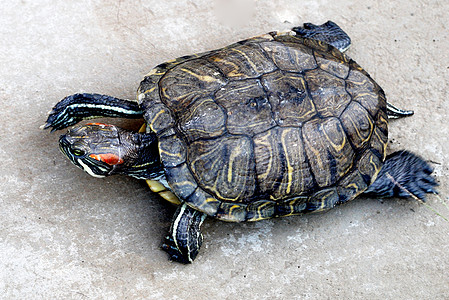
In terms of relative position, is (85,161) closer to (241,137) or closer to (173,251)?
(173,251)

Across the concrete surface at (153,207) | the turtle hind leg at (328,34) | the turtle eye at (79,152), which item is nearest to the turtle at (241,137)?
the turtle eye at (79,152)

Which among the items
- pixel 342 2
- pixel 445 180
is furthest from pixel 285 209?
pixel 342 2

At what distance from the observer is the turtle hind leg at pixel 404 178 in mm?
4602

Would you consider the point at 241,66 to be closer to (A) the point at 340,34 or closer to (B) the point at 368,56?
(A) the point at 340,34

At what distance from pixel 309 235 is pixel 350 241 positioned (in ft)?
1.43

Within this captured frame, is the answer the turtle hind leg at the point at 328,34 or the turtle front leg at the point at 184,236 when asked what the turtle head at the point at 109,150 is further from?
the turtle hind leg at the point at 328,34

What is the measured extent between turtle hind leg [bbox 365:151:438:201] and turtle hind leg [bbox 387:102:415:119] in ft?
1.86

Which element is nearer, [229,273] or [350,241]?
[229,273]

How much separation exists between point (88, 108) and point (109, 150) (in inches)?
31.5

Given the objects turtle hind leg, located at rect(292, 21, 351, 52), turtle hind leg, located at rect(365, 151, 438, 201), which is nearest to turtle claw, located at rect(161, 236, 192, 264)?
turtle hind leg, located at rect(365, 151, 438, 201)

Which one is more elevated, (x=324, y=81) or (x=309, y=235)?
(x=324, y=81)

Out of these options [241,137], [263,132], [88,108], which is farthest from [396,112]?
[88,108]

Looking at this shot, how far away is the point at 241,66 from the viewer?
4.24 m

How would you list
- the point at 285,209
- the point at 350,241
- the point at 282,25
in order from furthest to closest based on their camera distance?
the point at 282,25 → the point at 350,241 → the point at 285,209
